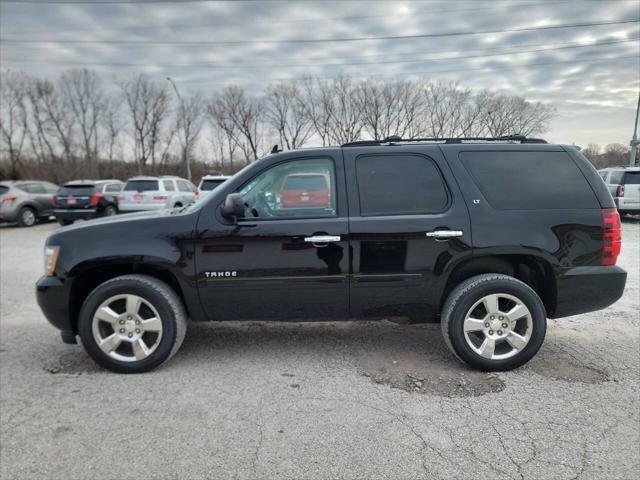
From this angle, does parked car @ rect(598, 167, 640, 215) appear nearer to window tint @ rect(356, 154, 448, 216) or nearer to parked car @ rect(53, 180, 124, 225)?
window tint @ rect(356, 154, 448, 216)

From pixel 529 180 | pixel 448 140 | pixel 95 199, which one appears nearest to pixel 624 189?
pixel 529 180

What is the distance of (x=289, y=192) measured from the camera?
11.7 feet

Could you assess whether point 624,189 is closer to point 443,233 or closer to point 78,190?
point 443,233

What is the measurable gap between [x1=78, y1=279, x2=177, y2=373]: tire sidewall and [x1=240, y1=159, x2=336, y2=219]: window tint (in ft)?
3.36

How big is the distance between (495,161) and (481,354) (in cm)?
161

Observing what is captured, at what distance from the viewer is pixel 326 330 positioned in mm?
4371

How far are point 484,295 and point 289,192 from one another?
5.97ft

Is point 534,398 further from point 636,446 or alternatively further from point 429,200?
point 429,200

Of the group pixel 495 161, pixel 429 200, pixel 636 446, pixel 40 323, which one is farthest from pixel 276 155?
pixel 40 323

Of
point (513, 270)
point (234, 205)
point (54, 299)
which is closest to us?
point (234, 205)

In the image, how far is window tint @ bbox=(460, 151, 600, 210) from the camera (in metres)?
3.43

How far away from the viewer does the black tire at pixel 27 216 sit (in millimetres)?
14969

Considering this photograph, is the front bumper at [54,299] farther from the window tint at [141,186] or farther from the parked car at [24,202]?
the parked car at [24,202]

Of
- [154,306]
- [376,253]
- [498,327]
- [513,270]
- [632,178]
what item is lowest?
[498,327]
